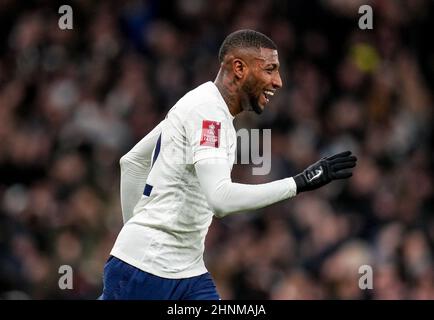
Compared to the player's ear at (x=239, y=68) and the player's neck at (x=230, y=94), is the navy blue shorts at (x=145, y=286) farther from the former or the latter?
the player's ear at (x=239, y=68)

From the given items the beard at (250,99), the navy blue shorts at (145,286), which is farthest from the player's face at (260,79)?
the navy blue shorts at (145,286)

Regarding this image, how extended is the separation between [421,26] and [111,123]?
3646 mm

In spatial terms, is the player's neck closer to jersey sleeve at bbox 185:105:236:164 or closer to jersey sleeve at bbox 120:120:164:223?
jersey sleeve at bbox 185:105:236:164

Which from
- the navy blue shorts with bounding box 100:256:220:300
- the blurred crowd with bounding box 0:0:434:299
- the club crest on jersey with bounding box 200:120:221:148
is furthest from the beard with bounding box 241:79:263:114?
the blurred crowd with bounding box 0:0:434:299

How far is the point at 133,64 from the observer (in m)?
11.4

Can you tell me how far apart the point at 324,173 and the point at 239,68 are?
0.69 m

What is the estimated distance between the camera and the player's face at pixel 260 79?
551 cm

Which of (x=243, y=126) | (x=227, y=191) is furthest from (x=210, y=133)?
(x=243, y=126)

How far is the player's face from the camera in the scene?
18.1 feet
